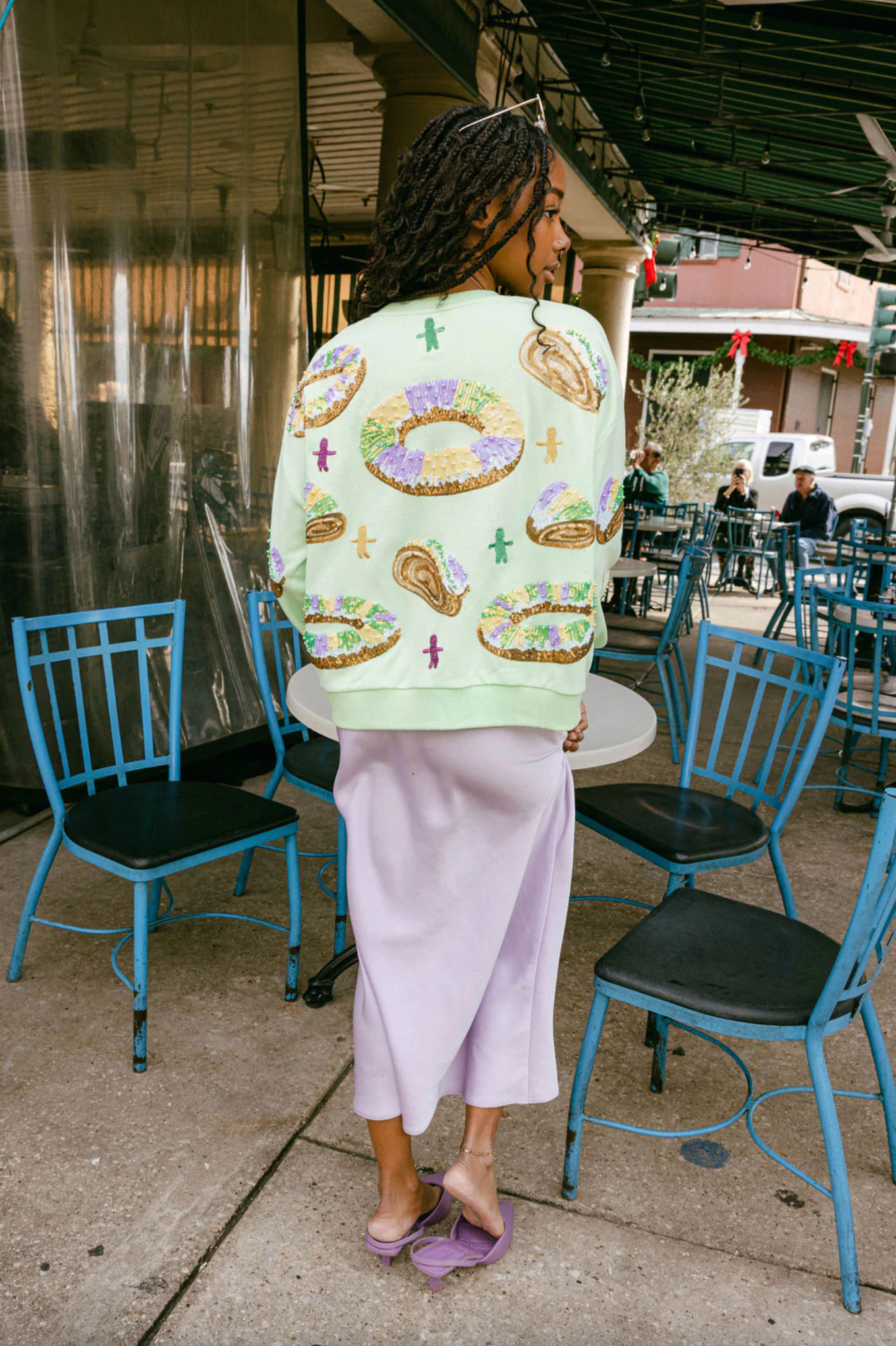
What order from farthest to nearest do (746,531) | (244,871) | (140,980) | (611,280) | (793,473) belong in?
(793,473)
(746,531)
(611,280)
(244,871)
(140,980)

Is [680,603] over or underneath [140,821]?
over

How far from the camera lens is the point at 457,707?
1.53 meters

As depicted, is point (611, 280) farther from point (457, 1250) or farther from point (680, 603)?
point (457, 1250)

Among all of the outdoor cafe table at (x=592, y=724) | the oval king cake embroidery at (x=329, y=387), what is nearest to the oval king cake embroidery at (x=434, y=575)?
the oval king cake embroidery at (x=329, y=387)

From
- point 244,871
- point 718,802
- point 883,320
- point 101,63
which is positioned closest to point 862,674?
point 718,802

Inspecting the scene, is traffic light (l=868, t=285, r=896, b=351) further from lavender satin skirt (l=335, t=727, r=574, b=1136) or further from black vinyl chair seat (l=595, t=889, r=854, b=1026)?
lavender satin skirt (l=335, t=727, r=574, b=1136)

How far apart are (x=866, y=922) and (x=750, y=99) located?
7451 millimetres

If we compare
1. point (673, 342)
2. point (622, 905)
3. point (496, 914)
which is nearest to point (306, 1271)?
point (496, 914)

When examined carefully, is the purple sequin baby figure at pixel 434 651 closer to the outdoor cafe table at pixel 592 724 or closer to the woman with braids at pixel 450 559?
the woman with braids at pixel 450 559

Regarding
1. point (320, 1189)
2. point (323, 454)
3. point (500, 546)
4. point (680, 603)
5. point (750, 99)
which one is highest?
point (750, 99)

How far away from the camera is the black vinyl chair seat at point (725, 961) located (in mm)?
1772

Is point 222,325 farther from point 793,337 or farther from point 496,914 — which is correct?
point 793,337

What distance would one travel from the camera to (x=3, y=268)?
3248 millimetres

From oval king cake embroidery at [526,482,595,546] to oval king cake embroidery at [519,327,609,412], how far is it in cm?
12
